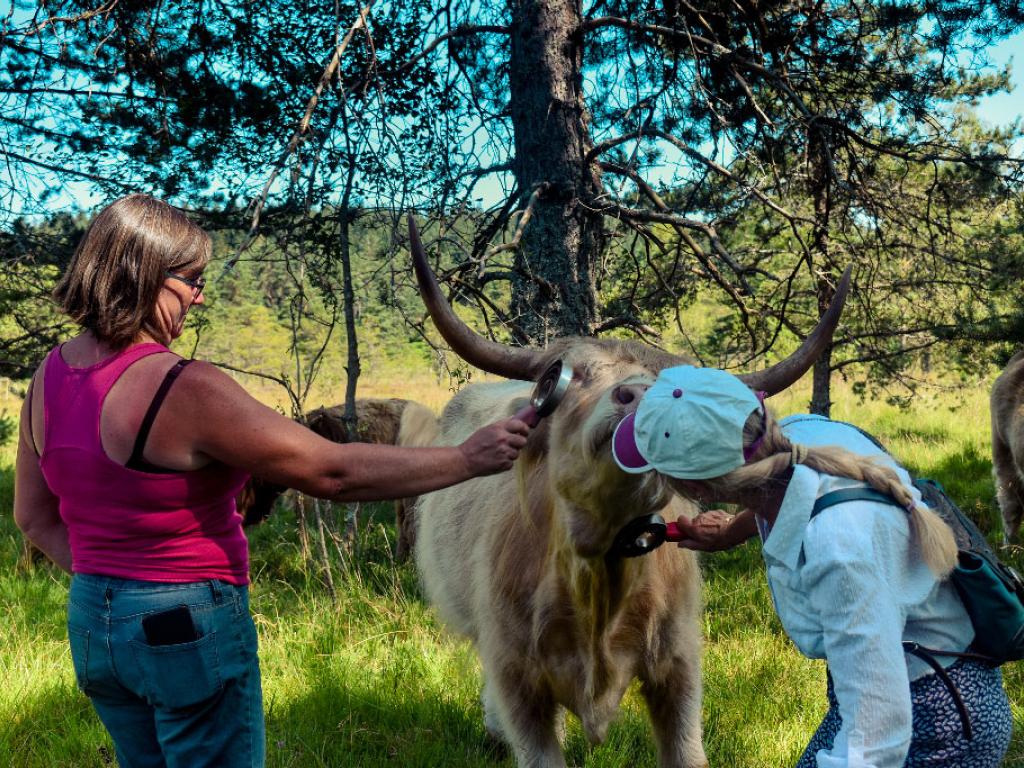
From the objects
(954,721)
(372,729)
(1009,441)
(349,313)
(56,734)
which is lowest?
(372,729)

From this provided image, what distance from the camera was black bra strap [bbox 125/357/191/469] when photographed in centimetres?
195

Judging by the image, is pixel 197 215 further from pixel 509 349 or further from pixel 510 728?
pixel 510 728

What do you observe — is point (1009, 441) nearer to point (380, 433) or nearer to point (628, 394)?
point (380, 433)

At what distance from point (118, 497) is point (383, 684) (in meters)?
2.49

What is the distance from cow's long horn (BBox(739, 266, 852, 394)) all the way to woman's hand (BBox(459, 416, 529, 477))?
4.36 feet

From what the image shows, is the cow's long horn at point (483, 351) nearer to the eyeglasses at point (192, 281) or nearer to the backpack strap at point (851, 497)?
the eyeglasses at point (192, 281)

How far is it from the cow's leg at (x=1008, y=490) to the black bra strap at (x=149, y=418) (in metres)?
6.72

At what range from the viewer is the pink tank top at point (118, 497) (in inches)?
79.0

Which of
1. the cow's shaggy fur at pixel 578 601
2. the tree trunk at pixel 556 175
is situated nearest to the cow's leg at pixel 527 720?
the cow's shaggy fur at pixel 578 601

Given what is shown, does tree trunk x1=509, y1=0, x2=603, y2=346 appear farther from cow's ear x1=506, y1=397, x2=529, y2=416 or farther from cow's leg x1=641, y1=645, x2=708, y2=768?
cow's leg x1=641, y1=645, x2=708, y2=768

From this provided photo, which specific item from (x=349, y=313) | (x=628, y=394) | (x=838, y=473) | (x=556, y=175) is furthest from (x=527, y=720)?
(x=556, y=175)

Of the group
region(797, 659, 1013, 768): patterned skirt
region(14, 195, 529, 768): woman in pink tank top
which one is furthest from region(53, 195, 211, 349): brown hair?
region(797, 659, 1013, 768): patterned skirt

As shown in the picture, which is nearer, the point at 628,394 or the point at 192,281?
the point at 192,281

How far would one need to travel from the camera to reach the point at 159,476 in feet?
6.56
